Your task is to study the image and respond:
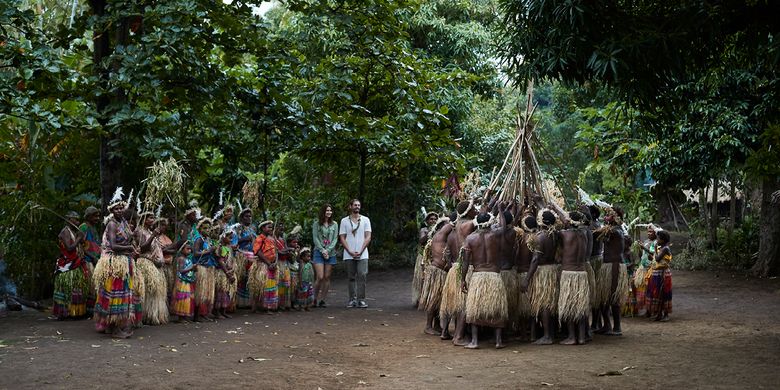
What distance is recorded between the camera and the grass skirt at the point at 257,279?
10.8m

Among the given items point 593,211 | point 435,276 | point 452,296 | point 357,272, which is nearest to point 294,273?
point 357,272

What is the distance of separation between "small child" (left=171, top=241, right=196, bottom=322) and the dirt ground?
33cm

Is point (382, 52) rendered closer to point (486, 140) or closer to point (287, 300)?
point (287, 300)

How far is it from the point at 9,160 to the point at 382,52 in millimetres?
5893

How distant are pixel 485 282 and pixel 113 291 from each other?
389cm

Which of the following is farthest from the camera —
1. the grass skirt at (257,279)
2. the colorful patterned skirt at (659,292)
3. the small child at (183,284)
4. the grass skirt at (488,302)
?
the grass skirt at (257,279)

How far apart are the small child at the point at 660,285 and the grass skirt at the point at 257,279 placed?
511 cm

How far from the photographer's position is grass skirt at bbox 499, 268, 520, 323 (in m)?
8.27

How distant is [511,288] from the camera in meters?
8.32

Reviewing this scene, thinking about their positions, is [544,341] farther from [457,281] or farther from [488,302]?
[457,281]

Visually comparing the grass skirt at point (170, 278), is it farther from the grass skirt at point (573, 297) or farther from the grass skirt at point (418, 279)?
the grass skirt at point (573, 297)

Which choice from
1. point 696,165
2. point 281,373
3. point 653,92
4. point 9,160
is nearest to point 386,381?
point 281,373

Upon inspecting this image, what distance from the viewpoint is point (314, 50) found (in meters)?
17.3

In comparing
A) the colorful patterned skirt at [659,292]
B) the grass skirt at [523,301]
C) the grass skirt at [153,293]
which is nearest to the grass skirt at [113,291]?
the grass skirt at [153,293]
